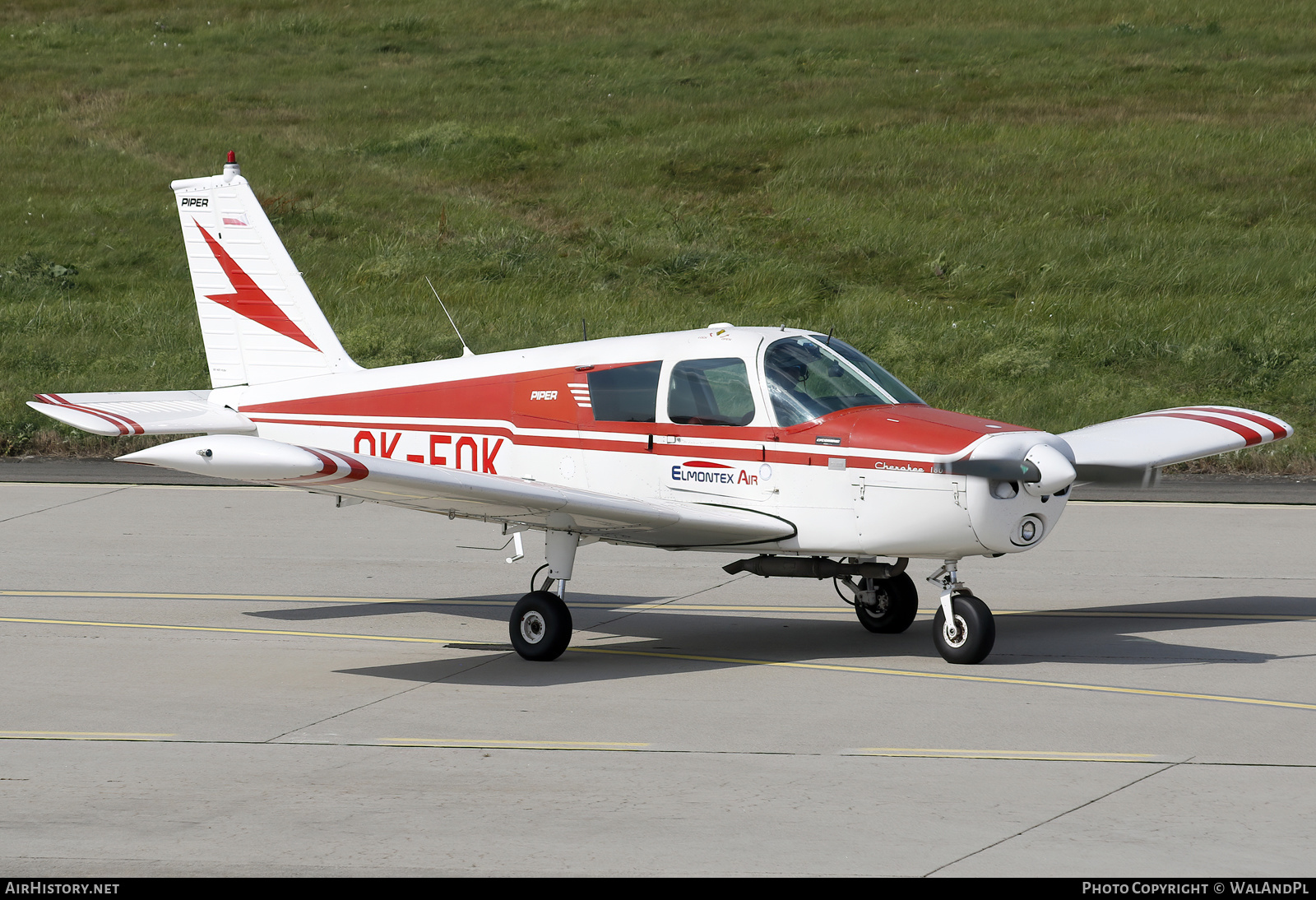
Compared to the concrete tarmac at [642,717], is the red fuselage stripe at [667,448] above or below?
above

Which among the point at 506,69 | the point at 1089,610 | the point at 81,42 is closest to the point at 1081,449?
the point at 1089,610

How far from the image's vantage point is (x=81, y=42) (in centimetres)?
5056

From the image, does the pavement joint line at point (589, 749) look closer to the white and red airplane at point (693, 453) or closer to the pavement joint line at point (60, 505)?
the white and red airplane at point (693, 453)

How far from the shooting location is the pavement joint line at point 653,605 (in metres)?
11.9

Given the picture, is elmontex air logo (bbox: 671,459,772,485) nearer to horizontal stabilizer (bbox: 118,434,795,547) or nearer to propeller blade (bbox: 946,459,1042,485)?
horizontal stabilizer (bbox: 118,434,795,547)

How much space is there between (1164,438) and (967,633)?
10.2 feet

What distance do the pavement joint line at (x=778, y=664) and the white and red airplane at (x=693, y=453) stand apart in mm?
406

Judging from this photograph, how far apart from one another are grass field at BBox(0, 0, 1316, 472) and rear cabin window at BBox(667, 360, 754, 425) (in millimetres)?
11463

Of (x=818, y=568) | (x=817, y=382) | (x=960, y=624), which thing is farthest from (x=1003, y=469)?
(x=818, y=568)

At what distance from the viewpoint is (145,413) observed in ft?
39.7

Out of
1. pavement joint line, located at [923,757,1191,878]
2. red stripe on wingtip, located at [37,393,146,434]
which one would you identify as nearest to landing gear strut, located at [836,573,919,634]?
pavement joint line, located at [923,757,1191,878]

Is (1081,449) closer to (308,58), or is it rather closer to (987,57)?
(987,57)

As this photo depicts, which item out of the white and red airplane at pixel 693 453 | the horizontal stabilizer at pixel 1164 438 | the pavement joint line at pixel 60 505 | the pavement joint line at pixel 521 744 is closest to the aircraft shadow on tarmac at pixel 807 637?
the white and red airplane at pixel 693 453

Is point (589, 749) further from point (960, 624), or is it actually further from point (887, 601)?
point (887, 601)
